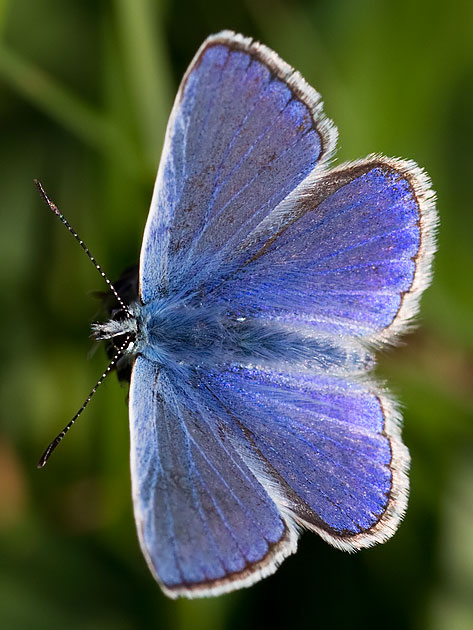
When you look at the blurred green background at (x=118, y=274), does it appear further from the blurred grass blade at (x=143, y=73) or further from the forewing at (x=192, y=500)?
the forewing at (x=192, y=500)

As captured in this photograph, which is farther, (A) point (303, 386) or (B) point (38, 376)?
(B) point (38, 376)

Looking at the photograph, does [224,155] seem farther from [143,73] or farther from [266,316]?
[143,73]

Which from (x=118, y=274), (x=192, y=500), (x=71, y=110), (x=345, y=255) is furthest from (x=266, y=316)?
(x=71, y=110)

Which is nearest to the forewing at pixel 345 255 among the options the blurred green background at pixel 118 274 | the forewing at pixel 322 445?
the forewing at pixel 322 445

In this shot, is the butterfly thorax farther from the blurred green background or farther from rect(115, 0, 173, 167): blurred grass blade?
rect(115, 0, 173, 167): blurred grass blade


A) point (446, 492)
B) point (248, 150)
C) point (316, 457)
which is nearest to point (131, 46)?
point (248, 150)

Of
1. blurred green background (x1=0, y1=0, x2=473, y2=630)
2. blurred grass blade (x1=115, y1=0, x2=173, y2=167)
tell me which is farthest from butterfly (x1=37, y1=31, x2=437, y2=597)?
blurred grass blade (x1=115, y1=0, x2=173, y2=167)

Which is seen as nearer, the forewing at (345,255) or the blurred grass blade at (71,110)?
the forewing at (345,255)

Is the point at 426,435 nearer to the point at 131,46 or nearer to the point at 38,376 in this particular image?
the point at 38,376
